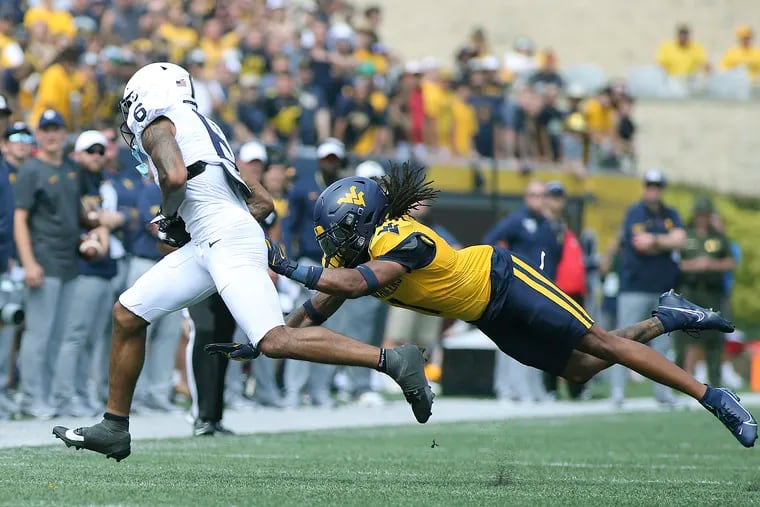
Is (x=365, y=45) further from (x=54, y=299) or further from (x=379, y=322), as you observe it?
(x=54, y=299)

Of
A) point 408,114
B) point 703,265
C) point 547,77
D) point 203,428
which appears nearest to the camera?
point 203,428

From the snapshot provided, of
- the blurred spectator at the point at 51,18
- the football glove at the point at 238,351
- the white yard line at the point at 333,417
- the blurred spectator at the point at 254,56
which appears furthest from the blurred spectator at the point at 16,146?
the blurred spectator at the point at 254,56

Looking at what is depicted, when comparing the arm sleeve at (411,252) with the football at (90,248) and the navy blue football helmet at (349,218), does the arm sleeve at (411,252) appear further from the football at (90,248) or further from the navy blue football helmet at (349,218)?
the football at (90,248)

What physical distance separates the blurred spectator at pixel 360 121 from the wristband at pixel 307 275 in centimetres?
1080

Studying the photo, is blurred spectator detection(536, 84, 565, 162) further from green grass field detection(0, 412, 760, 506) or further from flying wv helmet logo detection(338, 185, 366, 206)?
flying wv helmet logo detection(338, 185, 366, 206)

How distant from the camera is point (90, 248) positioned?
1084cm

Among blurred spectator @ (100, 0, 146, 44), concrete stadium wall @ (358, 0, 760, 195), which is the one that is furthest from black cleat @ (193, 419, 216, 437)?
concrete stadium wall @ (358, 0, 760, 195)

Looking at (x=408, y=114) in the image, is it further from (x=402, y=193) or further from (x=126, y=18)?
(x=402, y=193)

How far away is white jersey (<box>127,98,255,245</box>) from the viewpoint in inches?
273

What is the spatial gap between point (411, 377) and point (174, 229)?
1.43 m

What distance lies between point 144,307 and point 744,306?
19.8 metres

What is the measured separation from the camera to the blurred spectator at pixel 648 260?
1376cm

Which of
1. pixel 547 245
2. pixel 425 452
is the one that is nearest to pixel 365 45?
pixel 547 245

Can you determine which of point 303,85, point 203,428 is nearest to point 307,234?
point 203,428
